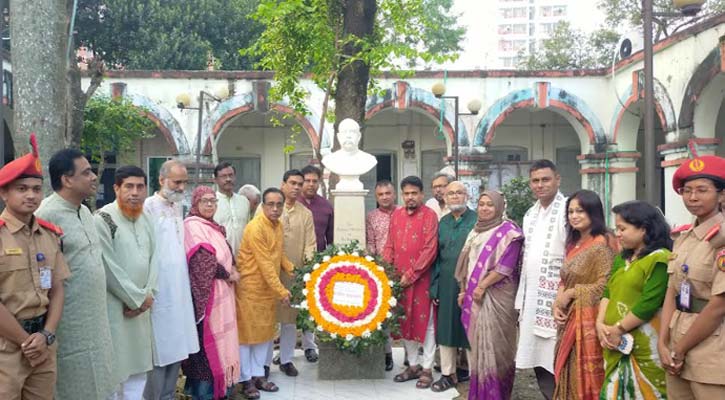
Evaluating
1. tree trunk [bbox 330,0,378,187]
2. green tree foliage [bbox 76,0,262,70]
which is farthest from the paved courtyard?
green tree foliage [bbox 76,0,262,70]

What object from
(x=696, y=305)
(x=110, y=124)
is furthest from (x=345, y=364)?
(x=110, y=124)

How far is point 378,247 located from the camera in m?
5.99

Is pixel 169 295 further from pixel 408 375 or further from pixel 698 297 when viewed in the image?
pixel 698 297

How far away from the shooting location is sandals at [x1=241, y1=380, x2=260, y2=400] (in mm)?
5105

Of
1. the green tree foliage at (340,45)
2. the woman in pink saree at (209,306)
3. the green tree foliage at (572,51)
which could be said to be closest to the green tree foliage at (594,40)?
the green tree foliage at (572,51)

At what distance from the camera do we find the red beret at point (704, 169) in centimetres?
302

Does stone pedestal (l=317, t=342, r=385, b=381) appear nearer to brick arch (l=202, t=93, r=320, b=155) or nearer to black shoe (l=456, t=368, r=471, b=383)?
black shoe (l=456, t=368, r=471, b=383)

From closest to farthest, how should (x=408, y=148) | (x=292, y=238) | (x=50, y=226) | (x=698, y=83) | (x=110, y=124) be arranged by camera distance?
(x=50, y=226), (x=292, y=238), (x=698, y=83), (x=110, y=124), (x=408, y=148)

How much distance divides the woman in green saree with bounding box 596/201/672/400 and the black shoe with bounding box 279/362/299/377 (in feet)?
9.61

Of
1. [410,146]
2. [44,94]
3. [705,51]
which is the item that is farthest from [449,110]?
[44,94]

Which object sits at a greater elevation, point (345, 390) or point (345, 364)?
point (345, 364)

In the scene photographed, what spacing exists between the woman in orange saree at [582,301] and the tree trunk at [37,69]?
3.52 metres

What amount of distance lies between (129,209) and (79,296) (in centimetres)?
80

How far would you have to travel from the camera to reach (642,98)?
43.9ft
